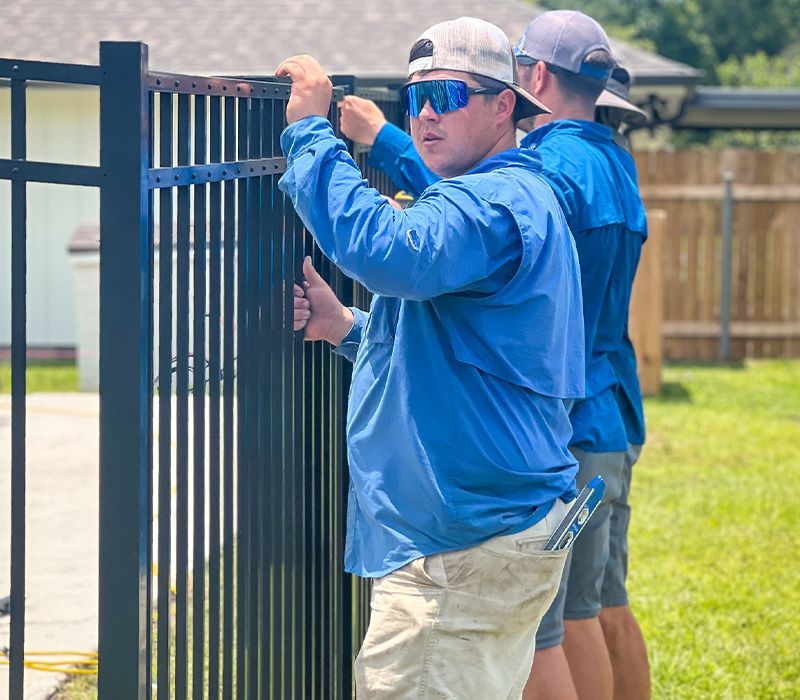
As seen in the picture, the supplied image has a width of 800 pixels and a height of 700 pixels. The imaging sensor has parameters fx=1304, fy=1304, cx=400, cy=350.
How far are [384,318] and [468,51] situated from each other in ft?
2.01

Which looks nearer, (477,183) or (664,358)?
(477,183)

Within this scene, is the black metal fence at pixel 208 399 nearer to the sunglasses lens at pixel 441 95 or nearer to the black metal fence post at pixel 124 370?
the black metal fence post at pixel 124 370

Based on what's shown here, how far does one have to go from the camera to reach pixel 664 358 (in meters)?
13.8

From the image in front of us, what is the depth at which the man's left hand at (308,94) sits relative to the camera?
2826 mm

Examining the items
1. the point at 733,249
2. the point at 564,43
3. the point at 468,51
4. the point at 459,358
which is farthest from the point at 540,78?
the point at 733,249

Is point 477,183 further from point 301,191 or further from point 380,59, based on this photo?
point 380,59

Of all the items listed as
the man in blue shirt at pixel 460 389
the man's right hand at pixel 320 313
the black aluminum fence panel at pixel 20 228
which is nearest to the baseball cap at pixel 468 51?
the man in blue shirt at pixel 460 389

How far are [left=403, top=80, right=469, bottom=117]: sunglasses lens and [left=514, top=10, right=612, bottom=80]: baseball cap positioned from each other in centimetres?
114

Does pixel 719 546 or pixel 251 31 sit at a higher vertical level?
pixel 251 31

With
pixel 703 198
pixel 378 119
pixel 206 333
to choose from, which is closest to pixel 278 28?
pixel 703 198

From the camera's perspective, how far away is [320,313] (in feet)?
11.2

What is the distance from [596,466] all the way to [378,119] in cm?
122

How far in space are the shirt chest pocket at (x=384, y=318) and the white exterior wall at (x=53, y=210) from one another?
11535 millimetres

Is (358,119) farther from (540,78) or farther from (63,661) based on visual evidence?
(63,661)
